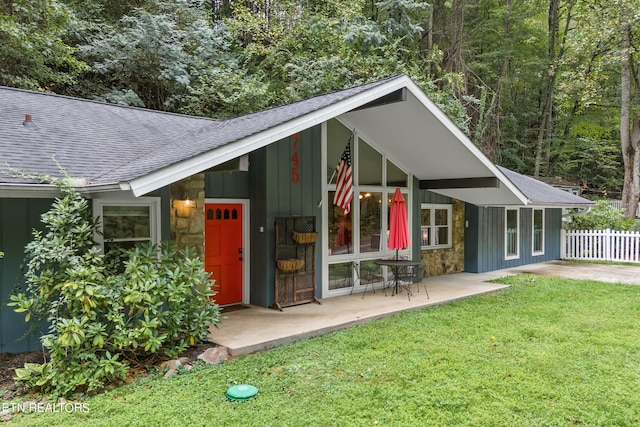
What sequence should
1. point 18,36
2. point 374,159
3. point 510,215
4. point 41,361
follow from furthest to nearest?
point 510,215 < point 18,36 < point 374,159 < point 41,361

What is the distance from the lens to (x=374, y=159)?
8.47m

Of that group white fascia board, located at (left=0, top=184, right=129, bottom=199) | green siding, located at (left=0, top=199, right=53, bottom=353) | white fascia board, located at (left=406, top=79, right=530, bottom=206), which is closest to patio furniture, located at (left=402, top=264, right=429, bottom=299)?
white fascia board, located at (left=406, top=79, right=530, bottom=206)

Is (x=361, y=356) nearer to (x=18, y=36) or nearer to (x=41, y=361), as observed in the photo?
(x=41, y=361)

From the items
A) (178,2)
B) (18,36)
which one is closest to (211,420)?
(18,36)

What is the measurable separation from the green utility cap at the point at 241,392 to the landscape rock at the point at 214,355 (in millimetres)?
816

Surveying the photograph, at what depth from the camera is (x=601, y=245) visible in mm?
13305

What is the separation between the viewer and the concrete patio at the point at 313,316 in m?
5.24

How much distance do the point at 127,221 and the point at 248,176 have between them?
213 centimetres

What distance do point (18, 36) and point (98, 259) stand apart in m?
8.09

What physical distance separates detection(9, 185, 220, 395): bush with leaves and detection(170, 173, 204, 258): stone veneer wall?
1.33m

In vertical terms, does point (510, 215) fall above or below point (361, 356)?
above

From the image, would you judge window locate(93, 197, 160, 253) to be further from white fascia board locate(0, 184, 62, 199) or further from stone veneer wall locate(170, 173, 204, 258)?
white fascia board locate(0, 184, 62, 199)

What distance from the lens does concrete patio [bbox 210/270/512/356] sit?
5.24m

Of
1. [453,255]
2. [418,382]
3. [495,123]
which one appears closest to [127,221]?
[418,382]
